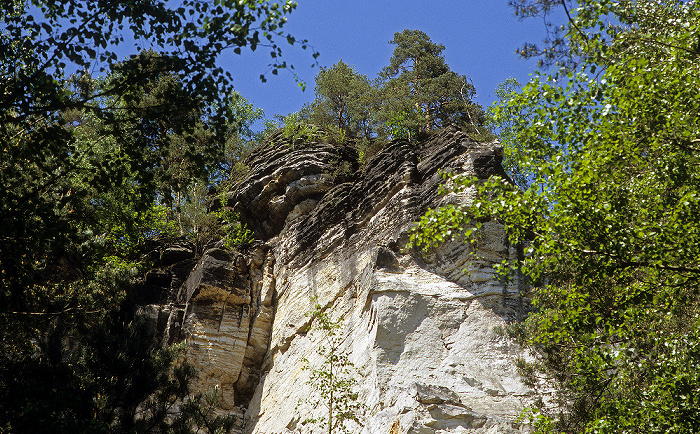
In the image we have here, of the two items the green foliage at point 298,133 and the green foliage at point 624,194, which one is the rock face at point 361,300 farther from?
the green foliage at point 624,194

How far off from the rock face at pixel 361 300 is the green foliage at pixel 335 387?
9.9 inches

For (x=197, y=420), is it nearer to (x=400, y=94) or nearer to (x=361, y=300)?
(x=361, y=300)

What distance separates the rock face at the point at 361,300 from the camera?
14.8m

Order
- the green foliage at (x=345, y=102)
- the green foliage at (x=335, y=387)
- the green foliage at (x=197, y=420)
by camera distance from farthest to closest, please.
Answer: the green foliage at (x=345, y=102) → the green foliage at (x=335, y=387) → the green foliage at (x=197, y=420)

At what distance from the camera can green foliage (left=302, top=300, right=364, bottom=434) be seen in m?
15.1

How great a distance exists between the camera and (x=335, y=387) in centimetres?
1548

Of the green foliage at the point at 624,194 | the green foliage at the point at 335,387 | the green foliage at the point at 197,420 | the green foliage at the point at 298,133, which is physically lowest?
the green foliage at the point at 197,420

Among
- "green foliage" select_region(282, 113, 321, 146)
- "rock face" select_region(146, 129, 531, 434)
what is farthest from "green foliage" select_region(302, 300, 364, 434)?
"green foliage" select_region(282, 113, 321, 146)

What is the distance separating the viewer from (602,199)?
30.1 feet

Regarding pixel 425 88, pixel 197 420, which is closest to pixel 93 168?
pixel 197 420

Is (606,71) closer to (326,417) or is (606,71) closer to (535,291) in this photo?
(535,291)

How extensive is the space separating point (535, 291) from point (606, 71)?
23.3ft

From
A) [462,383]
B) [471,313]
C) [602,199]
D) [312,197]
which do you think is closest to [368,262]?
[471,313]

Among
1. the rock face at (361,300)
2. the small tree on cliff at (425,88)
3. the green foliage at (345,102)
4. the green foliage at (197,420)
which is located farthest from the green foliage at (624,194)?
the green foliage at (345,102)
